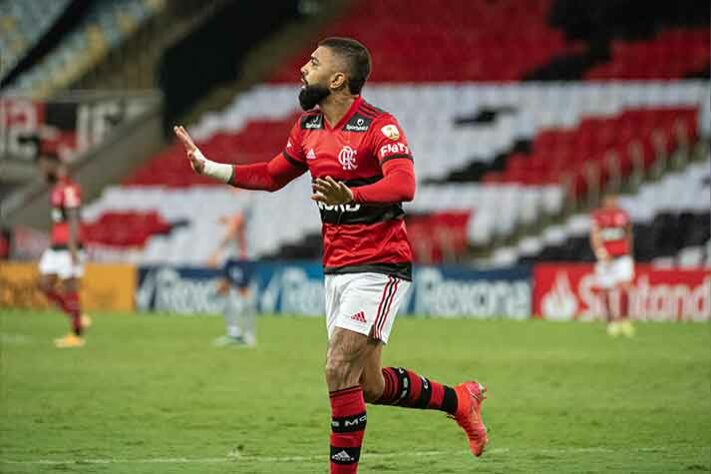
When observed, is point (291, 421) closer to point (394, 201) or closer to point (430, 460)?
point (430, 460)

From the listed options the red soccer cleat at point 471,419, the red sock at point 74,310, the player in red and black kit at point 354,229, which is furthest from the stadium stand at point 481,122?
the player in red and black kit at point 354,229

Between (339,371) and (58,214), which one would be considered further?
(58,214)

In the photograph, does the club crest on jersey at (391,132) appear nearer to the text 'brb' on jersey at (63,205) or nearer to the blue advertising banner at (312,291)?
the text 'brb' on jersey at (63,205)

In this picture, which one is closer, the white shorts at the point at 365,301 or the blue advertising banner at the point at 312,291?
the white shorts at the point at 365,301

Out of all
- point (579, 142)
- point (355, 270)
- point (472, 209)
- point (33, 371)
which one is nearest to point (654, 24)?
point (579, 142)

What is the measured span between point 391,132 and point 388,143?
0.26 ft

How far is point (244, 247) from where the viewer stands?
62.2 feet

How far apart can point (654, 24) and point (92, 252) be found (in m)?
13.8

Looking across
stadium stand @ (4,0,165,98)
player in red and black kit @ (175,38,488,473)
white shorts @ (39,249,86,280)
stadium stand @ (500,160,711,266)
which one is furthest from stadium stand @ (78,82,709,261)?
player in red and black kit @ (175,38,488,473)

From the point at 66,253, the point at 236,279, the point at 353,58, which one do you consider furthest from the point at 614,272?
the point at 353,58

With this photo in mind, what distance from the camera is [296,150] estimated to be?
7.94 m

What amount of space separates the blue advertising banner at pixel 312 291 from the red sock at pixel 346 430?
18175mm

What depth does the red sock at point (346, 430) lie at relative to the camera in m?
7.31

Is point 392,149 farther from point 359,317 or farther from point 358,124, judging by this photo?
point 359,317
